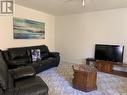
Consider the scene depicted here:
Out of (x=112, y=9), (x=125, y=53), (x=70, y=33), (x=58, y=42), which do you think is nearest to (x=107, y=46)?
(x=125, y=53)

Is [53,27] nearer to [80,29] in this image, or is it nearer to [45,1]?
[80,29]

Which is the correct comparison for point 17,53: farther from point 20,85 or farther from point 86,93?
point 86,93

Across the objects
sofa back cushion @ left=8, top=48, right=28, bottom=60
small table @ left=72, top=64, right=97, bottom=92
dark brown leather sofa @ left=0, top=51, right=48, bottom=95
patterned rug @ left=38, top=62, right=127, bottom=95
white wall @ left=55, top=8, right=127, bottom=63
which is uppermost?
white wall @ left=55, top=8, right=127, bottom=63

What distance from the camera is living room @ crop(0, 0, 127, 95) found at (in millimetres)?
3596

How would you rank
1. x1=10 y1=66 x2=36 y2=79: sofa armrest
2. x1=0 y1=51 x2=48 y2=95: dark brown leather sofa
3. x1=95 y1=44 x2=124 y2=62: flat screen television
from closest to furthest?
1. x1=0 y1=51 x2=48 y2=95: dark brown leather sofa
2. x1=10 y1=66 x2=36 y2=79: sofa armrest
3. x1=95 y1=44 x2=124 y2=62: flat screen television

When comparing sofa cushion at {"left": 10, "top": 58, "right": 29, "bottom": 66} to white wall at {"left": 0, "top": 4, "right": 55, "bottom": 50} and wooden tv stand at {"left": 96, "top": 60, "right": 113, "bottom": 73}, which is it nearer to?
white wall at {"left": 0, "top": 4, "right": 55, "bottom": 50}

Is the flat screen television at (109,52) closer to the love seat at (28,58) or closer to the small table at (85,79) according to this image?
the love seat at (28,58)

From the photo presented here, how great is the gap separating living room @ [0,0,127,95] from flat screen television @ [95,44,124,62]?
0.24 metres

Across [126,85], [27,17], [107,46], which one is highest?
[27,17]

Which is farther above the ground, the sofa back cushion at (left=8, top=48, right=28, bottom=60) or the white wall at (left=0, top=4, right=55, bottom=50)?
the white wall at (left=0, top=4, right=55, bottom=50)

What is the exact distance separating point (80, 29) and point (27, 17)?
90.3 inches

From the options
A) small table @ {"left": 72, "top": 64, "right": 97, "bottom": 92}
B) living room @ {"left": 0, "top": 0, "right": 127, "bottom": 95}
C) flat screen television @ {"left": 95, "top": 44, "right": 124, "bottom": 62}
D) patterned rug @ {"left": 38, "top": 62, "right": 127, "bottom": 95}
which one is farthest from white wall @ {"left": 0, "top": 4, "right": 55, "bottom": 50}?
Answer: small table @ {"left": 72, "top": 64, "right": 97, "bottom": 92}

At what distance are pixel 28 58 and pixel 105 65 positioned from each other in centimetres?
274

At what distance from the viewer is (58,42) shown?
6.43 metres
